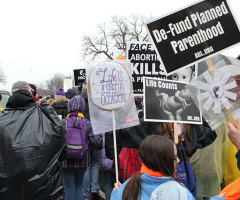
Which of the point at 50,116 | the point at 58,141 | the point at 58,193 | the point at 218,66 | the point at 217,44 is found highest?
the point at 217,44

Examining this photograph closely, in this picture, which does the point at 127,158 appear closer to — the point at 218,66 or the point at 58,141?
the point at 58,141

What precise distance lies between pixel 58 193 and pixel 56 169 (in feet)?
0.89

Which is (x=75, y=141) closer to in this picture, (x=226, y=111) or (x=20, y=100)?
(x=20, y=100)

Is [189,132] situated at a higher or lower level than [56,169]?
higher

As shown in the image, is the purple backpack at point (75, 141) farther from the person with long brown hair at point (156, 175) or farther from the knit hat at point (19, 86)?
the person with long brown hair at point (156, 175)

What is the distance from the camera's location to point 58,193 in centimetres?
295

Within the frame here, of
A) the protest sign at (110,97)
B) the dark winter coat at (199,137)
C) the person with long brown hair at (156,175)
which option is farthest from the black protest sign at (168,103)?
the person with long brown hair at (156,175)

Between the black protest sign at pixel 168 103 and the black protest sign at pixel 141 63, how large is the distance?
2.83 ft

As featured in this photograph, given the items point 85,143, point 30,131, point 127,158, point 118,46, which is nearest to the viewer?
point 30,131

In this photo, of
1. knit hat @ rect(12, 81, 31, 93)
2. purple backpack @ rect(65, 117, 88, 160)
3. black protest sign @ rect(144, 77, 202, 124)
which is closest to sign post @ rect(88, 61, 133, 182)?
black protest sign @ rect(144, 77, 202, 124)

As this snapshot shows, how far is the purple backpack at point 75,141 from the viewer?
3758 mm

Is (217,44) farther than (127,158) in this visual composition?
No

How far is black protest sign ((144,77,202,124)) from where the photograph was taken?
268 centimetres

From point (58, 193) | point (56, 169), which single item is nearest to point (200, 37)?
point (56, 169)
